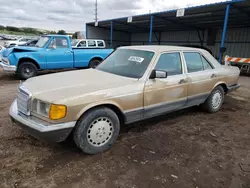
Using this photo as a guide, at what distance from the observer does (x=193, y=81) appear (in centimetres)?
409

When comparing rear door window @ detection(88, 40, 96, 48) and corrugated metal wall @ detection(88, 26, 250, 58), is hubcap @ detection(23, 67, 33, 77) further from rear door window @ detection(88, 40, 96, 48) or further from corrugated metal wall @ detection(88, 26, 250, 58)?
corrugated metal wall @ detection(88, 26, 250, 58)

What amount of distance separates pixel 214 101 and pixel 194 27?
15825 millimetres

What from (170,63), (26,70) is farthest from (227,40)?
(26,70)

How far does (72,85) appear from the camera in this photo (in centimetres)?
292

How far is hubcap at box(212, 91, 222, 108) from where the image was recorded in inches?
189

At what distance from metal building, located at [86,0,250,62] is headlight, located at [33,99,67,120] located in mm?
9958

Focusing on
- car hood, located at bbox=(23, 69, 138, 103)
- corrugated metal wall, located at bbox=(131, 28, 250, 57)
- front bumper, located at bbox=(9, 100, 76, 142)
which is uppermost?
corrugated metal wall, located at bbox=(131, 28, 250, 57)

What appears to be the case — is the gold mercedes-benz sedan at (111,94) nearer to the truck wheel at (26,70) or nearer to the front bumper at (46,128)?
the front bumper at (46,128)

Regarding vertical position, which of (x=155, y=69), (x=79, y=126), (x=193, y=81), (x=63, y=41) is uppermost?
(x=63, y=41)

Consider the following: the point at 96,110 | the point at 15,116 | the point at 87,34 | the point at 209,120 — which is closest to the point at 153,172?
the point at 96,110

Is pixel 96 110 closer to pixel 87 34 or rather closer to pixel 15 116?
pixel 15 116

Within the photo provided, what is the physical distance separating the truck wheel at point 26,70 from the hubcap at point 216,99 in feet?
23.4

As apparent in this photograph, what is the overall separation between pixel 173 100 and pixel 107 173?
1.96 meters

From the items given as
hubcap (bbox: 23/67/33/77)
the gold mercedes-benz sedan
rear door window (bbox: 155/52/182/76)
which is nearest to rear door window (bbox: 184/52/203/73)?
the gold mercedes-benz sedan
